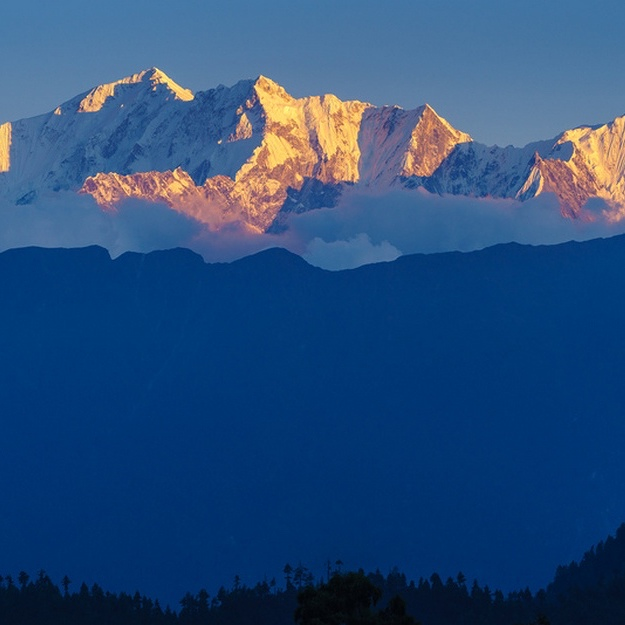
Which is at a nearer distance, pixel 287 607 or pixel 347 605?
pixel 347 605

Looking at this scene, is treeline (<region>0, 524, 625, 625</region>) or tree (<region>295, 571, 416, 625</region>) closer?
tree (<region>295, 571, 416, 625</region>)

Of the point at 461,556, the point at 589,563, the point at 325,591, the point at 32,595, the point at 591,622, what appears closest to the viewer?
the point at 325,591

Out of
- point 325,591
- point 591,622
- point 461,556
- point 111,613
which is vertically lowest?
point 325,591

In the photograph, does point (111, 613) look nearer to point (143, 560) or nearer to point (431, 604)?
point (431, 604)

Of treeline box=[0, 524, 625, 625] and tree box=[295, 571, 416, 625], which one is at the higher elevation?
treeline box=[0, 524, 625, 625]

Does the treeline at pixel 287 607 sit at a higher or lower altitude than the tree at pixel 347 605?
higher

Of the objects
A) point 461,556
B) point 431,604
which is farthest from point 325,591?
point 461,556

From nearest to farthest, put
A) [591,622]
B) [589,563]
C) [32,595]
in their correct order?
[591,622]
[32,595]
[589,563]

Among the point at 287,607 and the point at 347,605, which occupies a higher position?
the point at 287,607

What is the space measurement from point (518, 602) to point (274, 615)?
59.5ft

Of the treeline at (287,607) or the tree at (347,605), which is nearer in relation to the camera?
the tree at (347,605)

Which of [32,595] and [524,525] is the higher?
[524,525]

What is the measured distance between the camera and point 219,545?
650 ft

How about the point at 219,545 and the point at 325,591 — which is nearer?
the point at 325,591
